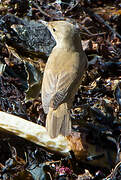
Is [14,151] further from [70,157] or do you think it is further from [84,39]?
[84,39]

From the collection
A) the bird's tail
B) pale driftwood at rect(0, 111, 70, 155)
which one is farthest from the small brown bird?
pale driftwood at rect(0, 111, 70, 155)

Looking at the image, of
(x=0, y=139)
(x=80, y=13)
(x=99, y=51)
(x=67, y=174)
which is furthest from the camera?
(x=80, y=13)

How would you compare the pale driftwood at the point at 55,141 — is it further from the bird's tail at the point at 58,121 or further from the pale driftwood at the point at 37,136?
the bird's tail at the point at 58,121

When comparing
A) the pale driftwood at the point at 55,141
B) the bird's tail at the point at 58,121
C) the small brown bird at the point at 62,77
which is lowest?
the pale driftwood at the point at 55,141

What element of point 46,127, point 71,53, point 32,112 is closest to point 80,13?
point 71,53

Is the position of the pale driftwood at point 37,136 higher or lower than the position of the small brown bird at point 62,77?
lower

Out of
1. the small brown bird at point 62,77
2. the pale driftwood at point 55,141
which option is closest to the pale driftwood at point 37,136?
the pale driftwood at point 55,141

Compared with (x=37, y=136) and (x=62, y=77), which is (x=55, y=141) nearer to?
(x=37, y=136)
